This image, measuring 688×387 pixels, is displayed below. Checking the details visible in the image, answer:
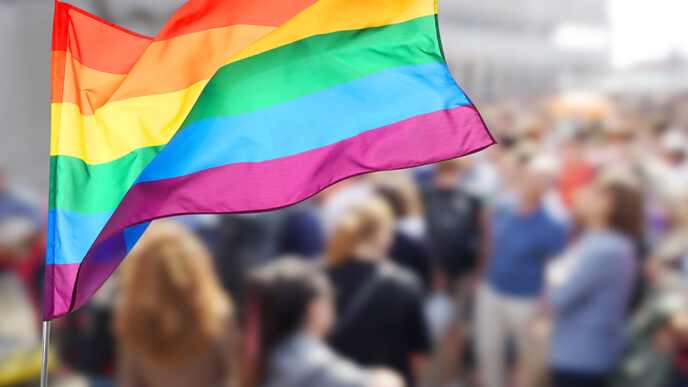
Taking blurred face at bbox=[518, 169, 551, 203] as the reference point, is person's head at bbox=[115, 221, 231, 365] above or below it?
below

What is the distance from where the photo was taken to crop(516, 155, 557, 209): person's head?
4.23 m

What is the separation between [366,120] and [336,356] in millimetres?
1487

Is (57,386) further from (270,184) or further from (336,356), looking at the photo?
(270,184)

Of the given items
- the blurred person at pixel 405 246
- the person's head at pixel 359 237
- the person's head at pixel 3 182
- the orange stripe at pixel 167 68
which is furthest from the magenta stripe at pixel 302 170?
the person's head at pixel 3 182

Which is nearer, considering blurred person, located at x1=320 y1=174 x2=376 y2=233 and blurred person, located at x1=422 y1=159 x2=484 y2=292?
blurred person, located at x1=320 y1=174 x2=376 y2=233

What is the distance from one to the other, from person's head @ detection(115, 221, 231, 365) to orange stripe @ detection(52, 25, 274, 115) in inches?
42.3

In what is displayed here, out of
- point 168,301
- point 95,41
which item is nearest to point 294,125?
point 95,41

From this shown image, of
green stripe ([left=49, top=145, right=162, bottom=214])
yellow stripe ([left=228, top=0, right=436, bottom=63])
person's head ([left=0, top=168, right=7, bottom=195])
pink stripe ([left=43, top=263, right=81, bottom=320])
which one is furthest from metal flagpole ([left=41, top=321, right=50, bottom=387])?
person's head ([left=0, top=168, right=7, bottom=195])

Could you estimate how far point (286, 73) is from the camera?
196 centimetres

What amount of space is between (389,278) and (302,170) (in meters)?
1.46

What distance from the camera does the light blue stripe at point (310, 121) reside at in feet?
6.06

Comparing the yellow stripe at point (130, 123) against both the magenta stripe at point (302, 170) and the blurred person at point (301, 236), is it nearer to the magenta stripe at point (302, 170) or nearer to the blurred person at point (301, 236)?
the magenta stripe at point (302, 170)

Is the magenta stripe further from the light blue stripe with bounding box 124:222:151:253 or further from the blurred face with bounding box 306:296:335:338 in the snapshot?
the blurred face with bounding box 306:296:335:338

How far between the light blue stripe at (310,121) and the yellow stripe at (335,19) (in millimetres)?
147
